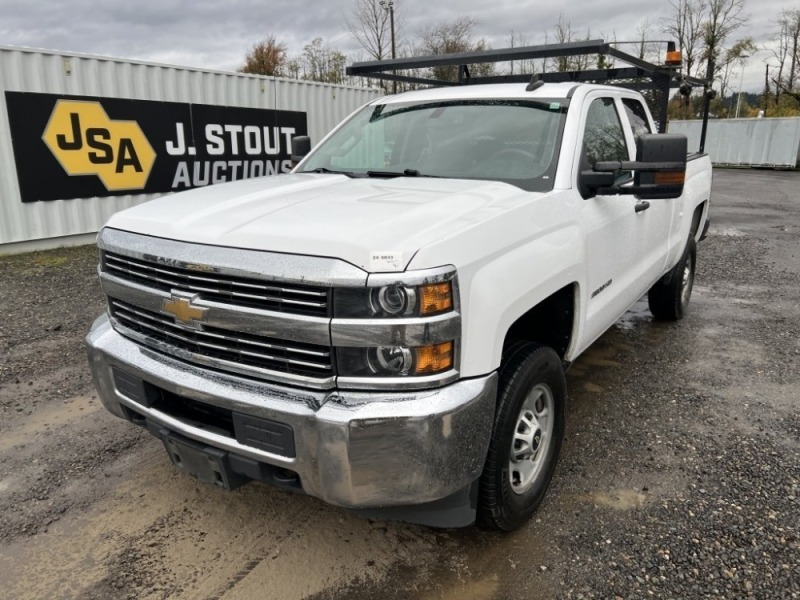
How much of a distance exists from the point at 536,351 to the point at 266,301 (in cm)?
118

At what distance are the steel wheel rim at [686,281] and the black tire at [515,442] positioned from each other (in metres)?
3.34

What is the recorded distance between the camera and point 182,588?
8.03 ft

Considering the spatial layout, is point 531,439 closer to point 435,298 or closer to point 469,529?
point 469,529

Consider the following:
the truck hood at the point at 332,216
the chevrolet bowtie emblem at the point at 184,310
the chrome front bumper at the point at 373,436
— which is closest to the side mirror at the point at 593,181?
the truck hood at the point at 332,216

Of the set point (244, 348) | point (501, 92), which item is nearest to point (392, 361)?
point (244, 348)

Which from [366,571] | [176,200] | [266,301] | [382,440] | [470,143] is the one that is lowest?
[366,571]

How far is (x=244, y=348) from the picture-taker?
225 centimetres

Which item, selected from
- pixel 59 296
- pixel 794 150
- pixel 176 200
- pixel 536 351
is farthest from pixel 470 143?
pixel 794 150

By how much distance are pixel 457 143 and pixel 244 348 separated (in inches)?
73.1

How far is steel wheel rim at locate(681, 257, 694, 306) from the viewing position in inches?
224

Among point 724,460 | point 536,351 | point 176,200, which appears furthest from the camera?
point 724,460

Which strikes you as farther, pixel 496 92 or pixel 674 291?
pixel 674 291

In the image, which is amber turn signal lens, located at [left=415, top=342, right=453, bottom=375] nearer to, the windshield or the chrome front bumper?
the chrome front bumper

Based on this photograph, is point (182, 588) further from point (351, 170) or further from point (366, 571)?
point (351, 170)
